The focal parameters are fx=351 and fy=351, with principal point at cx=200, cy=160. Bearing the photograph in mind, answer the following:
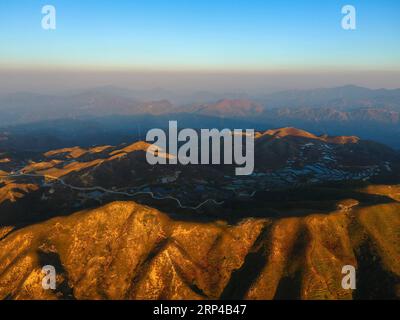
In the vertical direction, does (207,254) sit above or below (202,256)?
above

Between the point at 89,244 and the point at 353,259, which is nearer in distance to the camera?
the point at 353,259

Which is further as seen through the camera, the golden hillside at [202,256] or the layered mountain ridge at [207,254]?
the layered mountain ridge at [207,254]

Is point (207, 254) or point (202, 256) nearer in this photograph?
point (202, 256)

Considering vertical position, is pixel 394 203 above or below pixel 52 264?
above

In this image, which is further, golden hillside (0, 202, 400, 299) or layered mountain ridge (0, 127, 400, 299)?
layered mountain ridge (0, 127, 400, 299)
